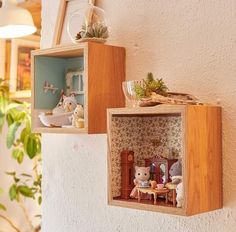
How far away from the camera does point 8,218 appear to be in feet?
8.66

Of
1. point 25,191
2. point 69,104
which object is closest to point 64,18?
point 69,104

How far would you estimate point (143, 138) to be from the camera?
1327mm

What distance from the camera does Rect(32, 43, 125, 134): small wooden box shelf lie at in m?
1.31

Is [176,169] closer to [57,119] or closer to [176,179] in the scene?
[176,179]

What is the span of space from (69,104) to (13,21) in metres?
0.55

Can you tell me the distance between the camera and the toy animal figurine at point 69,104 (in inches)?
55.9

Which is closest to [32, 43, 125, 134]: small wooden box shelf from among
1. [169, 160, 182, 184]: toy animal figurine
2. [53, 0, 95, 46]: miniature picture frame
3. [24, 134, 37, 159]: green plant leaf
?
[53, 0, 95, 46]: miniature picture frame

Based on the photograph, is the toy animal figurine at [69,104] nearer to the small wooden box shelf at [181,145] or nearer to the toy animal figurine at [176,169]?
the small wooden box shelf at [181,145]

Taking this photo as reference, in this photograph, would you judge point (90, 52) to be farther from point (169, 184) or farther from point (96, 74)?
point (169, 184)

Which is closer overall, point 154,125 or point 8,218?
point 154,125

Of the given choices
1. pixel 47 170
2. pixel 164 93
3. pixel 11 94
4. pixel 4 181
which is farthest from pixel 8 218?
pixel 164 93

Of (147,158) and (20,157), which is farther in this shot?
(20,157)

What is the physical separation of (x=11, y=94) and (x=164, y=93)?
5.00 ft

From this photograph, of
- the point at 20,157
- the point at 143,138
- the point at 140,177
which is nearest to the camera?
the point at 140,177
